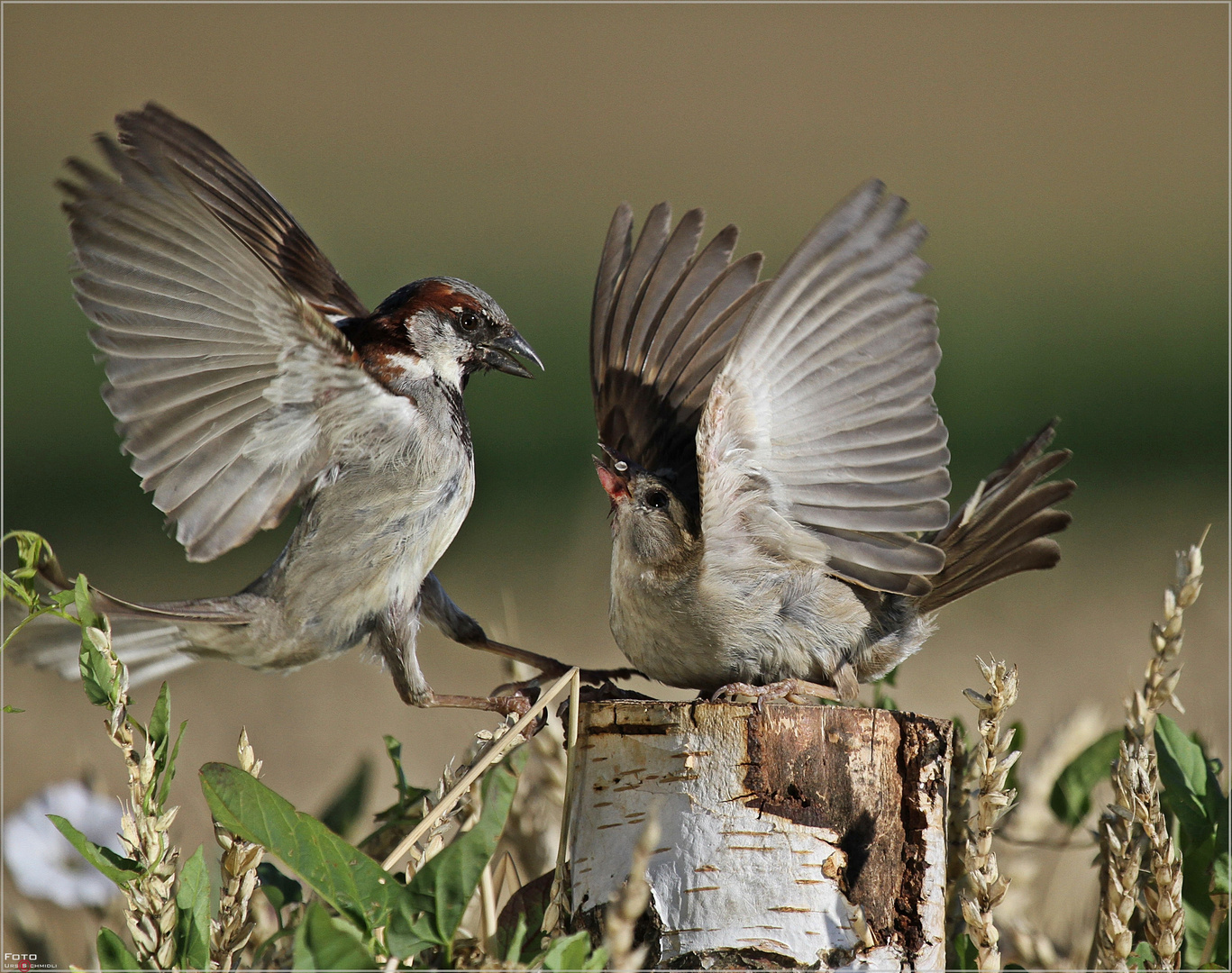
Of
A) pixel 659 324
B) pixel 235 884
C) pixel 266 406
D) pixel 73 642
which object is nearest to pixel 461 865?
pixel 235 884

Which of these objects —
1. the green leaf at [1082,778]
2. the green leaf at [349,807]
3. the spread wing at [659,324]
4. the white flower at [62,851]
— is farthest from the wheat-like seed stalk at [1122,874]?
the white flower at [62,851]

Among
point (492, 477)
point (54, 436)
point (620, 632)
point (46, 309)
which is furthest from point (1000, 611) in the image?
point (46, 309)

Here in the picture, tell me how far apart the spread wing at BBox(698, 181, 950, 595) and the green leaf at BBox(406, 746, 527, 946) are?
0.95 meters

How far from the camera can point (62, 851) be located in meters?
2.91

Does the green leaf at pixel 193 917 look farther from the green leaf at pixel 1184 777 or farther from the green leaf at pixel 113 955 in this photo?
the green leaf at pixel 1184 777

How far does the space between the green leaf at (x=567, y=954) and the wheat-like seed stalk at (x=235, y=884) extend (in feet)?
1.63

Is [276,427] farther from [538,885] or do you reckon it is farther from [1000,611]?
[1000,611]

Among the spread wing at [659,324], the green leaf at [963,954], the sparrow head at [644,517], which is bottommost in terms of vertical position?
the green leaf at [963,954]

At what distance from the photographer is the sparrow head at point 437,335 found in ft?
9.32

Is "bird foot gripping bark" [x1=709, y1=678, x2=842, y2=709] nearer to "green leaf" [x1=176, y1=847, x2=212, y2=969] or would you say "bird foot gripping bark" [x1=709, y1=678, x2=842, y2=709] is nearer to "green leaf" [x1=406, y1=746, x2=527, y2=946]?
"green leaf" [x1=406, y1=746, x2=527, y2=946]

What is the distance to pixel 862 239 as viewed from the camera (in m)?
2.52

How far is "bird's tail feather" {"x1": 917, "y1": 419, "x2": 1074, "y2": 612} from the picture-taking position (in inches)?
108

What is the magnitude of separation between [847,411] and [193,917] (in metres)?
1.60

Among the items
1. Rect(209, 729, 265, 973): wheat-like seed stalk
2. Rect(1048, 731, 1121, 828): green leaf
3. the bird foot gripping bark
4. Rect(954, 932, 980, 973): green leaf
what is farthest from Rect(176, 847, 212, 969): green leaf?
Rect(1048, 731, 1121, 828): green leaf
